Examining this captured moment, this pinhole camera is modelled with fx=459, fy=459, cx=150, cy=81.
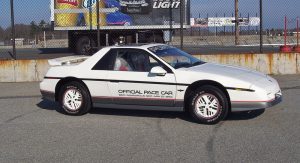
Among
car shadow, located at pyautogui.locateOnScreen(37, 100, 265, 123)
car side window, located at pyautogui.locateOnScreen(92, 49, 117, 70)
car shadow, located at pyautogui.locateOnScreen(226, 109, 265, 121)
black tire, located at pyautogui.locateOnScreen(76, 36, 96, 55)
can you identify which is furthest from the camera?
black tire, located at pyautogui.locateOnScreen(76, 36, 96, 55)

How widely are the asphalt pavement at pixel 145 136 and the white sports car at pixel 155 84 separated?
279 mm

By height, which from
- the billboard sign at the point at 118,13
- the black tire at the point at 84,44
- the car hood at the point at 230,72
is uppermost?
the billboard sign at the point at 118,13

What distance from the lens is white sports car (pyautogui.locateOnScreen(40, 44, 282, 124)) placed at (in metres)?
7.41

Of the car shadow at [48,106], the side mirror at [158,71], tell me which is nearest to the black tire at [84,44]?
the car shadow at [48,106]

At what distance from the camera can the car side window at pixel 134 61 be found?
8.03 metres

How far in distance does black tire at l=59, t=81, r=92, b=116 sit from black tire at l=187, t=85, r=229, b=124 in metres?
1.99

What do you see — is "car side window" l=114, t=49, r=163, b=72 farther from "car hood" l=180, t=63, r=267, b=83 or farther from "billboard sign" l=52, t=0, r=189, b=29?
"billboard sign" l=52, t=0, r=189, b=29

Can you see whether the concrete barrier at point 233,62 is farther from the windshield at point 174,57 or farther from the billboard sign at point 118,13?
the billboard sign at point 118,13

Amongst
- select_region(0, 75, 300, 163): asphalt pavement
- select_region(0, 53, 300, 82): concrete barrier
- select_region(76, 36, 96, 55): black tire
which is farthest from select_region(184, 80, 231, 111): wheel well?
select_region(76, 36, 96, 55): black tire

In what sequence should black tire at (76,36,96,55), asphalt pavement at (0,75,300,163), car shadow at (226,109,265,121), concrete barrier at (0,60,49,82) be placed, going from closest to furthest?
1. asphalt pavement at (0,75,300,163)
2. car shadow at (226,109,265,121)
3. concrete barrier at (0,60,49,82)
4. black tire at (76,36,96,55)

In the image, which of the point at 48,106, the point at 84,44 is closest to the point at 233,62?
the point at 48,106

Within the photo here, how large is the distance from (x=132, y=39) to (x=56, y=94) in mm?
12612

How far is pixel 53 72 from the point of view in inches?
346

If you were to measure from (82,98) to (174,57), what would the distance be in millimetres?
1848
